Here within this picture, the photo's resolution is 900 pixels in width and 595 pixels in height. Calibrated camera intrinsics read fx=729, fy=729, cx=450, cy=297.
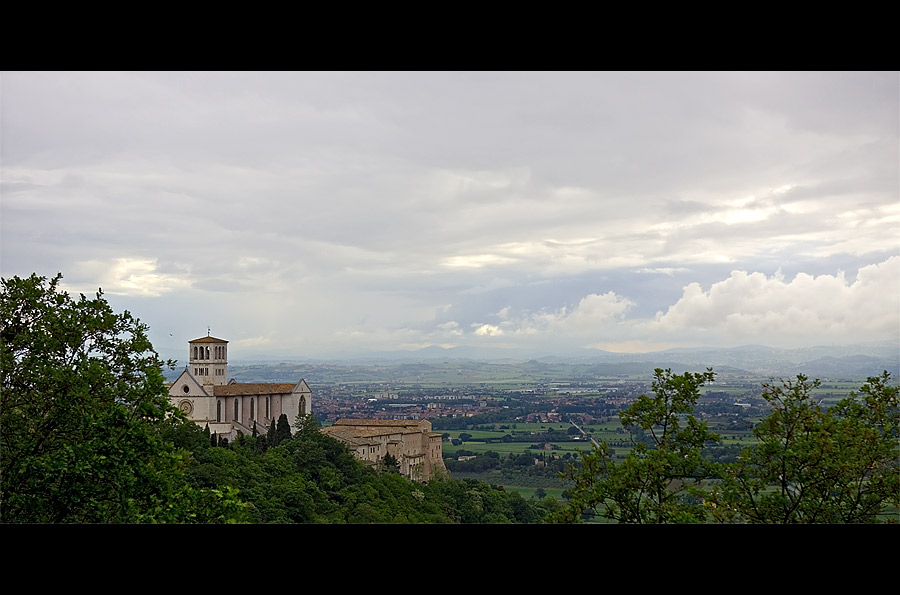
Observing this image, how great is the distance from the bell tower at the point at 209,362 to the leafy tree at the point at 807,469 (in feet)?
62.1

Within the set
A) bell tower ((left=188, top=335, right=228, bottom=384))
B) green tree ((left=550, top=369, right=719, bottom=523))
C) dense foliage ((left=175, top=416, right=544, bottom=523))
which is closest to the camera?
green tree ((left=550, top=369, right=719, bottom=523))

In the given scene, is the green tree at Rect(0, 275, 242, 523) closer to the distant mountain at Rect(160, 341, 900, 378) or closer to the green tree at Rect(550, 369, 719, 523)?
the distant mountain at Rect(160, 341, 900, 378)

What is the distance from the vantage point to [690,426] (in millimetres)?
5332

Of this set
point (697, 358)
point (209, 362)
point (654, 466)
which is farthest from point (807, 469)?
point (209, 362)

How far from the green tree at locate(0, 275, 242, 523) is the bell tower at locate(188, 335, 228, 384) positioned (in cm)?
1643

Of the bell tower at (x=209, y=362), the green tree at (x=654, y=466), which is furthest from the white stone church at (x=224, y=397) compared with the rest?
the green tree at (x=654, y=466)

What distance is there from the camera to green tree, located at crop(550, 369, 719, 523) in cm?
508

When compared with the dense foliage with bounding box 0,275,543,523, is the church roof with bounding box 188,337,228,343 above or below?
above

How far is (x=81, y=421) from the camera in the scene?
5.48m

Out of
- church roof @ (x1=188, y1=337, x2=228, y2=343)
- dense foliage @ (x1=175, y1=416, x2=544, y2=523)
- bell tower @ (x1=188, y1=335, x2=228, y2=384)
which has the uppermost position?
church roof @ (x1=188, y1=337, x2=228, y2=343)

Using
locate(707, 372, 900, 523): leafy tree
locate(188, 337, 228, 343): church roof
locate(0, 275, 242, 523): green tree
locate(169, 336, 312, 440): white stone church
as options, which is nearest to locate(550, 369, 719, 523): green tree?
locate(707, 372, 900, 523): leafy tree

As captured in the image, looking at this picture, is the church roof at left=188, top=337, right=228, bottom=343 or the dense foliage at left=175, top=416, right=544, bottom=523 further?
the church roof at left=188, top=337, right=228, bottom=343

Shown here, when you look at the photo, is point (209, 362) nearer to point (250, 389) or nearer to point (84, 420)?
point (250, 389)
